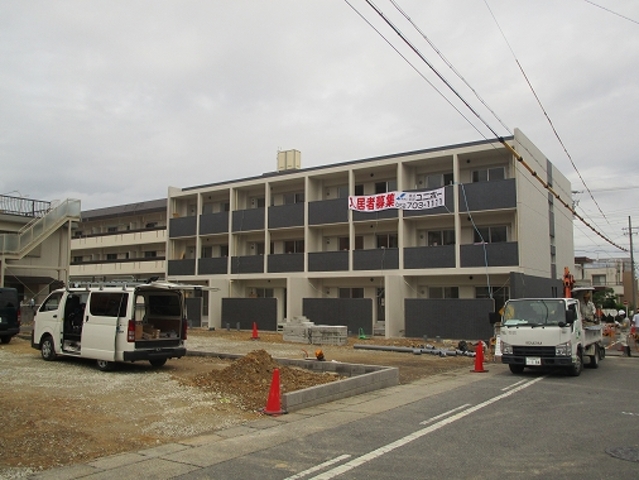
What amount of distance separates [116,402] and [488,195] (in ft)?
72.2

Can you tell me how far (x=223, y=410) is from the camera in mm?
10008

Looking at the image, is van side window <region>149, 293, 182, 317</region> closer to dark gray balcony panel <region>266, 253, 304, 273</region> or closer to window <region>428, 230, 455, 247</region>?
window <region>428, 230, 455, 247</region>

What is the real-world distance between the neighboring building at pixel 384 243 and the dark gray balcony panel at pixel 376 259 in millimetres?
58

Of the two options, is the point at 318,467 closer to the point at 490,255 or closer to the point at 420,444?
the point at 420,444

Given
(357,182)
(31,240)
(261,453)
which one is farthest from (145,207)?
(261,453)

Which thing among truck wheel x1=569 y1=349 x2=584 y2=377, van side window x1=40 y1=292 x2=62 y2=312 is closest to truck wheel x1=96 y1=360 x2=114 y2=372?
van side window x1=40 y1=292 x2=62 y2=312

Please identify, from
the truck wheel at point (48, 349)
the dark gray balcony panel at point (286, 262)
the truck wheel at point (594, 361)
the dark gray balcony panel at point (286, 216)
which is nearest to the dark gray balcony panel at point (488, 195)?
the dark gray balcony panel at point (286, 216)

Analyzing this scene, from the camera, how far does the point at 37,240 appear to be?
31.0 meters

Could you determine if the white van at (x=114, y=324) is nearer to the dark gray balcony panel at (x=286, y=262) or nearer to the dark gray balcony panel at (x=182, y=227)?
the dark gray balcony panel at (x=286, y=262)

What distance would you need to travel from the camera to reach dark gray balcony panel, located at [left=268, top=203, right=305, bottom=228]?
3481 cm

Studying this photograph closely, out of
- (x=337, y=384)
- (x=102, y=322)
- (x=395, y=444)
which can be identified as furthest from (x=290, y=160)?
(x=395, y=444)

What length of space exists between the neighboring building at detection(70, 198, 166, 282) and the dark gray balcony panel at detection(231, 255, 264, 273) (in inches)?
441

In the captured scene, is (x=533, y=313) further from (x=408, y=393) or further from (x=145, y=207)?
(x=145, y=207)

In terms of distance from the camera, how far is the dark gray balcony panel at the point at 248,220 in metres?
36.8
